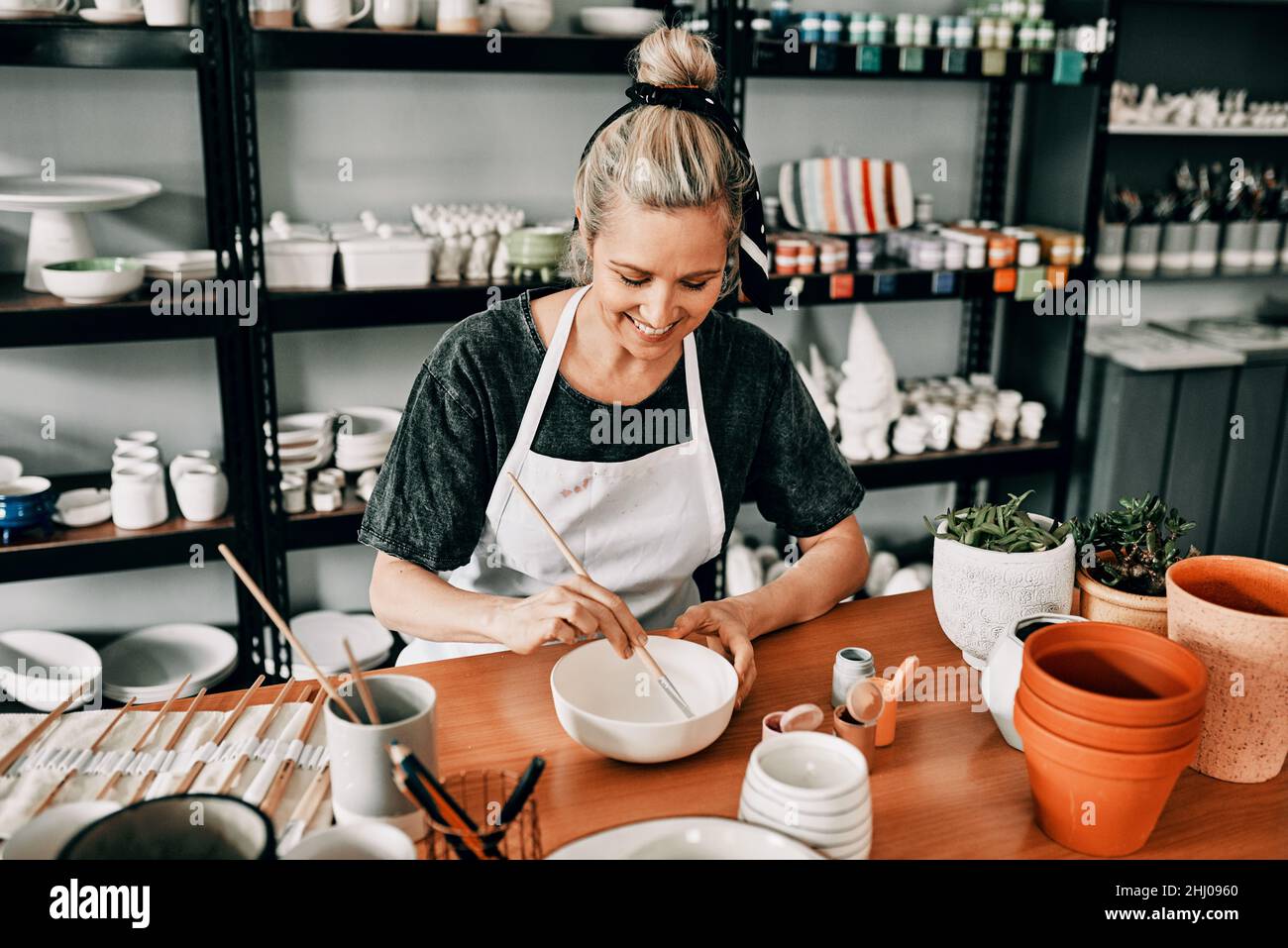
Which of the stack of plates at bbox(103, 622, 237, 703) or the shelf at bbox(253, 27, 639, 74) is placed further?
the stack of plates at bbox(103, 622, 237, 703)

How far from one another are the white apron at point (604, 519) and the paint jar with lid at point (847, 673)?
51 cm

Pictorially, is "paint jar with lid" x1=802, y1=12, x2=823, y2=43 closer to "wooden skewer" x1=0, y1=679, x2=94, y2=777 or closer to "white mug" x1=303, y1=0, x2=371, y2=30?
"white mug" x1=303, y1=0, x2=371, y2=30

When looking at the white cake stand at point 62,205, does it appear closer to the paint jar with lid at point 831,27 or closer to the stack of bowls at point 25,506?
the stack of bowls at point 25,506

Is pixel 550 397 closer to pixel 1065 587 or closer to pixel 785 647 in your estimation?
pixel 785 647

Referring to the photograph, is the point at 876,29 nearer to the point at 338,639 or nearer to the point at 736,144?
the point at 736,144

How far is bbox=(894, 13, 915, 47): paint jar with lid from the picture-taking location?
9.61 ft

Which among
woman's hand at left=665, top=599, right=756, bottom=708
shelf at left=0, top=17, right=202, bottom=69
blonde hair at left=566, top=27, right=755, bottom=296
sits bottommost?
woman's hand at left=665, top=599, right=756, bottom=708

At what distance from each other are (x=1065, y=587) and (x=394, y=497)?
0.90 m

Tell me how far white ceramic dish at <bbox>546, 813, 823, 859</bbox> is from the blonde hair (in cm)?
82

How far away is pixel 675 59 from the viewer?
149 centimetres

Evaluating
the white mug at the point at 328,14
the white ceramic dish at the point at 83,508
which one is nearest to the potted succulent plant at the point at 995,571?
the white mug at the point at 328,14

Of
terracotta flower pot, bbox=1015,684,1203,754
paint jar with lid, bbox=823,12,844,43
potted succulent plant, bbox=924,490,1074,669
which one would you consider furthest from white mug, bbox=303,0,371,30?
terracotta flower pot, bbox=1015,684,1203,754

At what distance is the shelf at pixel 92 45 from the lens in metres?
2.25
